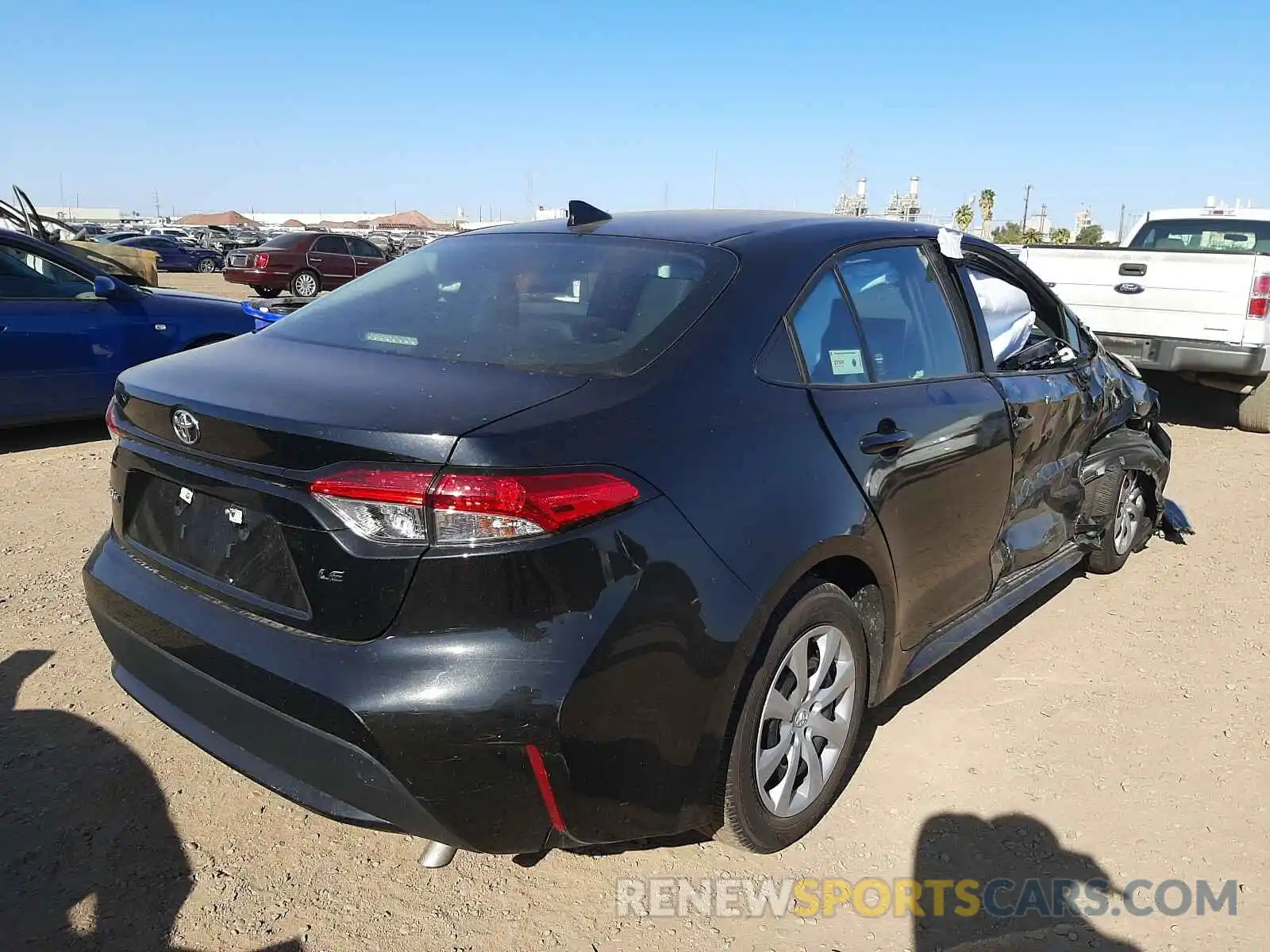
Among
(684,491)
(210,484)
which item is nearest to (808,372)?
(684,491)

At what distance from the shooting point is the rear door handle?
2.69 metres

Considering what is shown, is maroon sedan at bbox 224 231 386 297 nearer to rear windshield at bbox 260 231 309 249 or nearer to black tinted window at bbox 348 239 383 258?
rear windshield at bbox 260 231 309 249

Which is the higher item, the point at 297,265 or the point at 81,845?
the point at 297,265

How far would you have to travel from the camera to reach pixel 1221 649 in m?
4.11

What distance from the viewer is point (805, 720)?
2.63 metres

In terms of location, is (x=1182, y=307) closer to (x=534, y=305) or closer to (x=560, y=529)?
(x=534, y=305)

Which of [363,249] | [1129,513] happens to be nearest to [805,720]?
[1129,513]

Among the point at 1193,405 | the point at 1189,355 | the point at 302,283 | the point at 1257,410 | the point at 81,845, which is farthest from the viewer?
the point at 302,283

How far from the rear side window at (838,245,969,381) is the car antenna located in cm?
84

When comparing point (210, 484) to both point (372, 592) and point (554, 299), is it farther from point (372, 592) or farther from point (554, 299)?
point (554, 299)

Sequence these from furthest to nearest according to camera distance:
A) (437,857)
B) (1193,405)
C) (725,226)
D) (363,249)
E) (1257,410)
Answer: (363,249), (1193,405), (1257,410), (725,226), (437,857)

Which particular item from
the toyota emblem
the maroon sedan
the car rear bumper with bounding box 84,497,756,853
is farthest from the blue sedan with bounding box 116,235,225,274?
the car rear bumper with bounding box 84,497,756,853

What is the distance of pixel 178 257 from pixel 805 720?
38.5 m

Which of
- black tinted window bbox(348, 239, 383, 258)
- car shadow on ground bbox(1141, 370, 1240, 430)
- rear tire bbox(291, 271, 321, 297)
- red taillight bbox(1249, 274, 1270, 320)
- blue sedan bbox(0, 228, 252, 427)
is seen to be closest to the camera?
blue sedan bbox(0, 228, 252, 427)
